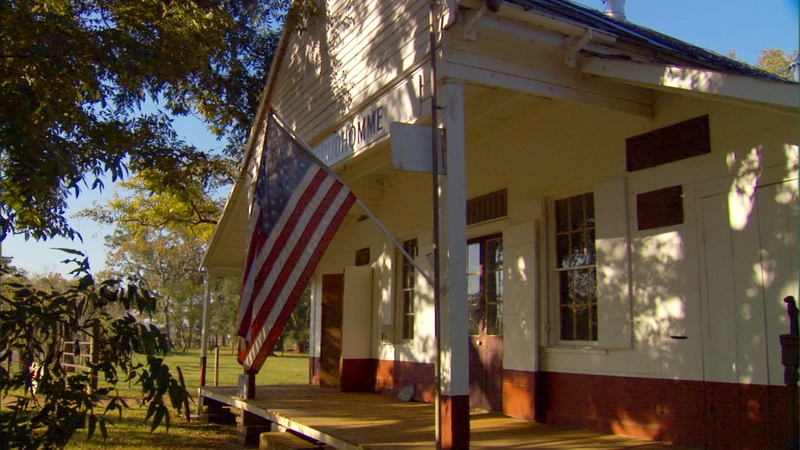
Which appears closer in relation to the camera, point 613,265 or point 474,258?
point 613,265

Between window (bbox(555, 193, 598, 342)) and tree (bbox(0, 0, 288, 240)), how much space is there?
14.8ft

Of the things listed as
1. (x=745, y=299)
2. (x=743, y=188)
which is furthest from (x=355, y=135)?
(x=745, y=299)

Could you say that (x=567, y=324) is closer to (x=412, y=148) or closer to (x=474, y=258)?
(x=474, y=258)

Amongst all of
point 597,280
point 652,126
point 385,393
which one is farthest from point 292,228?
point 385,393

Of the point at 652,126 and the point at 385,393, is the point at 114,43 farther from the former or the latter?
the point at 385,393

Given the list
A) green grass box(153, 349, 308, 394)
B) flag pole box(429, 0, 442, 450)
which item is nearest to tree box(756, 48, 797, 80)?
green grass box(153, 349, 308, 394)

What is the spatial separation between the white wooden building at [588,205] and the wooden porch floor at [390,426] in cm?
34

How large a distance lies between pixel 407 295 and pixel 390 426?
12.4 feet

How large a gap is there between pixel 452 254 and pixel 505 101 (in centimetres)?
227

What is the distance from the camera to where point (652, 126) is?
22.0 feet

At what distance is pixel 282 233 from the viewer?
23.1ft

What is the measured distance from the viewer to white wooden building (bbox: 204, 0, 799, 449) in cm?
555

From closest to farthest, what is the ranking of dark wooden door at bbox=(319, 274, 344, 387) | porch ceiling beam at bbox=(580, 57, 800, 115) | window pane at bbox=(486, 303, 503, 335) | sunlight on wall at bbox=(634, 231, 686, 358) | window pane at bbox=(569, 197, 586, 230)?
porch ceiling beam at bbox=(580, 57, 800, 115) < sunlight on wall at bbox=(634, 231, 686, 358) < window pane at bbox=(569, 197, 586, 230) < window pane at bbox=(486, 303, 503, 335) < dark wooden door at bbox=(319, 274, 344, 387)

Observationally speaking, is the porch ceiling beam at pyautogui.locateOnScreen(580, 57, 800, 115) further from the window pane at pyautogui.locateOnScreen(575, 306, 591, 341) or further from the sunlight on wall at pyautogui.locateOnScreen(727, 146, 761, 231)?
the window pane at pyautogui.locateOnScreen(575, 306, 591, 341)
